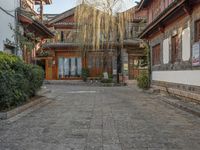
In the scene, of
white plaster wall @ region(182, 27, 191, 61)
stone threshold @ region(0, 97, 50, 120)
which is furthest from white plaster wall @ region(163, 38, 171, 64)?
stone threshold @ region(0, 97, 50, 120)

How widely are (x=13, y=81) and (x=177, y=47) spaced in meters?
9.01

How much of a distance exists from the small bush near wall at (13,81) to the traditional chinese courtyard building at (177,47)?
5.87m

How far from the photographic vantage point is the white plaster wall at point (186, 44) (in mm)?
15644

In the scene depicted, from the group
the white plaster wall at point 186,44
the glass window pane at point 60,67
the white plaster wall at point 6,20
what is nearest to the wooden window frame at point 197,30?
the white plaster wall at point 186,44

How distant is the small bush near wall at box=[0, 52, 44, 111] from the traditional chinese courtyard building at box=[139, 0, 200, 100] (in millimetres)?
5869

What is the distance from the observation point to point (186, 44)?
16016 millimetres

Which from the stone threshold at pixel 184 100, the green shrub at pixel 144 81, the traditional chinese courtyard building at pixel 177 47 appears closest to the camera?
the stone threshold at pixel 184 100

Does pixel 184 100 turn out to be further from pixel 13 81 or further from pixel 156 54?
pixel 156 54

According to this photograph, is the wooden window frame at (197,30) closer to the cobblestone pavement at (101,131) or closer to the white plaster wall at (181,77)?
the white plaster wall at (181,77)

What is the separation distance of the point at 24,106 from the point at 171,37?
9.25m

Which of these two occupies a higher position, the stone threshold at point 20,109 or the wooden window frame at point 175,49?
the wooden window frame at point 175,49

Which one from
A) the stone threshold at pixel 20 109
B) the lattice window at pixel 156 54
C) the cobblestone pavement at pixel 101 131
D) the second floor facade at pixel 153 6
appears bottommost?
the cobblestone pavement at pixel 101 131

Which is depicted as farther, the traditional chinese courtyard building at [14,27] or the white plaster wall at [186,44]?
the traditional chinese courtyard building at [14,27]

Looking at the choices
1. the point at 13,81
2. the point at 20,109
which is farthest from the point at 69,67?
the point at 13,81
